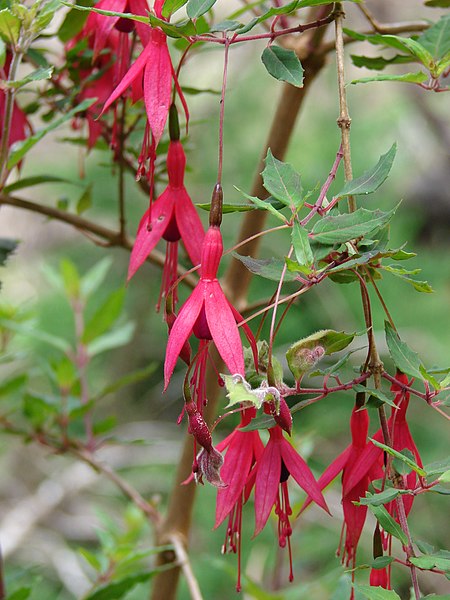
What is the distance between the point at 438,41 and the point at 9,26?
9.1 inches

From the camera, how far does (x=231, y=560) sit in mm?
1277

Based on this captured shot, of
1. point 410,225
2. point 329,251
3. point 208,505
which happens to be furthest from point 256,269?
point 410,225

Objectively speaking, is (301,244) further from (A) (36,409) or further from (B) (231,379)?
(A) (36,409)

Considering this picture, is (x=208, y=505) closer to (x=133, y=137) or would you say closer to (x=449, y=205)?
(x=133, y=137)

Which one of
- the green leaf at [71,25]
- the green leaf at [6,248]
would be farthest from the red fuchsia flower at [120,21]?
the green leaf at [6,248]

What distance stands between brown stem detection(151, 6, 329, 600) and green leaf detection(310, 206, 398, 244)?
0.22 metres

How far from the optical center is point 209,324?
0.32 m

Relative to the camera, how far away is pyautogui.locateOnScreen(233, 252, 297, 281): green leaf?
331 mm

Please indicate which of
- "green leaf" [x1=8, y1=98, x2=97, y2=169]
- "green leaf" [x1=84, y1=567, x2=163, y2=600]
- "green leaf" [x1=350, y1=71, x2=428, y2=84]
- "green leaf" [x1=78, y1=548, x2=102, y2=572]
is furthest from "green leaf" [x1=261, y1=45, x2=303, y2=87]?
"green leaf" [x1=78, y1=548, x2=102, y2=572]

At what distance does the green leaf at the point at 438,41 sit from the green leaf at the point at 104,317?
Result: 419 millimetres

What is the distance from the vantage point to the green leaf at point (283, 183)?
0.33 meters

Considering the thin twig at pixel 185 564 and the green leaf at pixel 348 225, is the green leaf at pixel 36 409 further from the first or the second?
the green leaf at pixel 348 225

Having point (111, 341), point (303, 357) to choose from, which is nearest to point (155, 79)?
point (303, 357)

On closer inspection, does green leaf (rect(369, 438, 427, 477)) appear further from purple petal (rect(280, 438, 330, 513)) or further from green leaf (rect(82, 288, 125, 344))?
green leaf (rect(82, 288, 125, 344))
